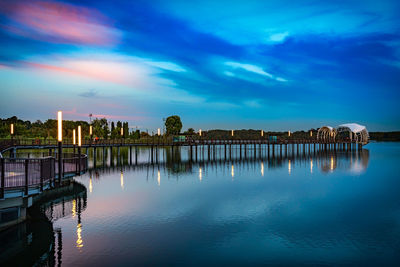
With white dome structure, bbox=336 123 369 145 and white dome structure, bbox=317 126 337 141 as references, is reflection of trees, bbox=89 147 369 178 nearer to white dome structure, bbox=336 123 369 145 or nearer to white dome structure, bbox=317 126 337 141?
white dome structure, bbox=336 123 369 145

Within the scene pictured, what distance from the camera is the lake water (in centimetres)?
1408

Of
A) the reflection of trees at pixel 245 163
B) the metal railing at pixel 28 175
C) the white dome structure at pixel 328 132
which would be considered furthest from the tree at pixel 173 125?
the metal railing at pixel 28 175

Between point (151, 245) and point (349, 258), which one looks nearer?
point (349, 258)

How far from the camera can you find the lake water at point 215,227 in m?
14.1

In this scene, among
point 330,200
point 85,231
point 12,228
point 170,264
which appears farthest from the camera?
point 330,200

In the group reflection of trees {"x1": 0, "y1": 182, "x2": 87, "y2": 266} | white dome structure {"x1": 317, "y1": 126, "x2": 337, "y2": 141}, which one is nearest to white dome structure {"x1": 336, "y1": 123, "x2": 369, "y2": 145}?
white dome structure {"x1": 317, "y1": 126, "x2": 337, "y2": 141}

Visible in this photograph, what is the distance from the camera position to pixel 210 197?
27.2 m

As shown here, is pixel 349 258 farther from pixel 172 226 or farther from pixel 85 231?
pixel 85 231

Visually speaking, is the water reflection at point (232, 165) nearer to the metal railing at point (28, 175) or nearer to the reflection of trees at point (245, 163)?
the reflection of trees at point (245, 163)

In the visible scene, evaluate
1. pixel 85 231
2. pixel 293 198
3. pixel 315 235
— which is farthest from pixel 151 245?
pixel 293 198

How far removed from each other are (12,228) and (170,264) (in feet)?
30.0

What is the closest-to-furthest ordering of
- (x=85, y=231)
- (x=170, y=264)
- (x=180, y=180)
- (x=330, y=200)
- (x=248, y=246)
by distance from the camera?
(x=170, y=264), (x=248, y=246), (x=85, y=231), (x=330, y=200), (x=180, y=180)

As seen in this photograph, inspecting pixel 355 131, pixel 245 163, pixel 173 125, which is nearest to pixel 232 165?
pixel 245 163

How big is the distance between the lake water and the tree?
99.0 m
